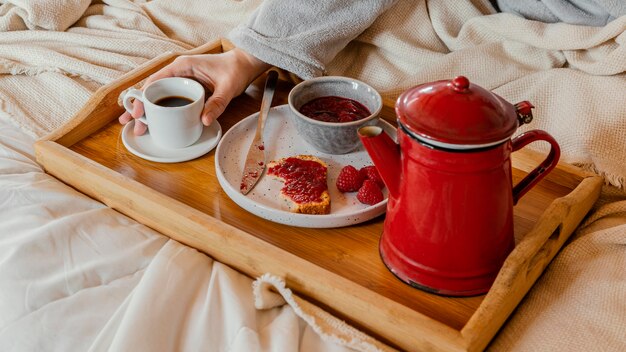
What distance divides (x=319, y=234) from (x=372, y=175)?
11 centimetres

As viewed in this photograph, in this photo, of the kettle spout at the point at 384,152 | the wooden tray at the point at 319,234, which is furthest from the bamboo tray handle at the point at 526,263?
the kettle spout at the point at 384,152

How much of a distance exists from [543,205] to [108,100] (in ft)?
2.02

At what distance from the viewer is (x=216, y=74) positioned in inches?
38.0

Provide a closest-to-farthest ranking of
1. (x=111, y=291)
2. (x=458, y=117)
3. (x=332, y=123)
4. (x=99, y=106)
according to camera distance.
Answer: (x=458, y=117) < (x=111, y=291) < (x=332, y=123) < (x=99, y=106)

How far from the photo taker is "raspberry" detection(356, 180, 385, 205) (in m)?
0.77

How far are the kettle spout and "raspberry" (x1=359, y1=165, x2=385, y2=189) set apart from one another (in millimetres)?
143

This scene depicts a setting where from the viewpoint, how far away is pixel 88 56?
1129 millimetres

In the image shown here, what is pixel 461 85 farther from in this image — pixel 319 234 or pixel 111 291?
pixel 111 291

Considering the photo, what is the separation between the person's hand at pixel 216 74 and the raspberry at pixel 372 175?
230 millimetres

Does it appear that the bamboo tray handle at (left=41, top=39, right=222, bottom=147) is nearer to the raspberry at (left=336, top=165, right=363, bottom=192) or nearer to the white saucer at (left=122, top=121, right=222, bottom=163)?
the white saucer at (left=122, top=121, right=222, bottom=163)

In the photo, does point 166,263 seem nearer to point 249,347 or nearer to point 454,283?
point 249,347

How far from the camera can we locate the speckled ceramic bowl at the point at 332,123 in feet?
2.68

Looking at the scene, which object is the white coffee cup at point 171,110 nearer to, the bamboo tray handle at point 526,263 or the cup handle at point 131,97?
the cup handle at point 131,97

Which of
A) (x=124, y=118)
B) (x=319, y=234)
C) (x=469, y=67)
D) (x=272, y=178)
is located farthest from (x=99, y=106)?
(x=469, y=67)
